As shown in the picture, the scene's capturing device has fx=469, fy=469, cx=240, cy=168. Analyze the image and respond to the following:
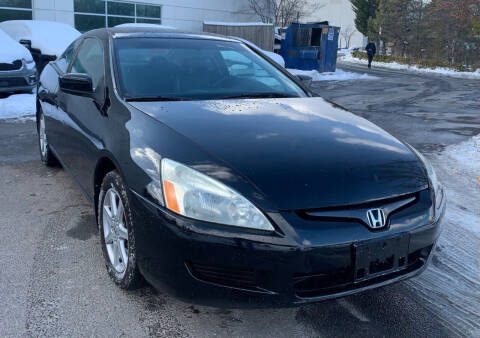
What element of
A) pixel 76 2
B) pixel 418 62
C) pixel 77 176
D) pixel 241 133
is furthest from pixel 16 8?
pixel 418 62

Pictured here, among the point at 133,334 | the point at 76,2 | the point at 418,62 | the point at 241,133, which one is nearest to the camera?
the point at 133,334

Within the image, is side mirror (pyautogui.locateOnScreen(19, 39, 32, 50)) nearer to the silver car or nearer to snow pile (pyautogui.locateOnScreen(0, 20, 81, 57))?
snow pile (pyautogui.locateOnScreen(0, 20, 81, 57))

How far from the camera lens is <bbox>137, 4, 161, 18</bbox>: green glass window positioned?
1986 centimetres

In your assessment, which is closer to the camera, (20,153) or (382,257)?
(382,257)

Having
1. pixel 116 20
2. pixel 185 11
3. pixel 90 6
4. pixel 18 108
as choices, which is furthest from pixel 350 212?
pixel 185 11

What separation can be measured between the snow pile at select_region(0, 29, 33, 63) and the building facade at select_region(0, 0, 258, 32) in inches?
263

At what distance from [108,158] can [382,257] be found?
1.61 metres

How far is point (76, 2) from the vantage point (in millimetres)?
17578

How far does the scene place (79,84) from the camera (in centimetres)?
318

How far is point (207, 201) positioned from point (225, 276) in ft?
1.13

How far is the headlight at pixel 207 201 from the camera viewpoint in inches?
81.1

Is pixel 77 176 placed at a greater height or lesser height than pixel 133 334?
greater

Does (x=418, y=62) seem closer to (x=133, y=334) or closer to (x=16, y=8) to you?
(x=16, y=8)

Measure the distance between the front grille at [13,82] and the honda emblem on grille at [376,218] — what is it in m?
8.74
